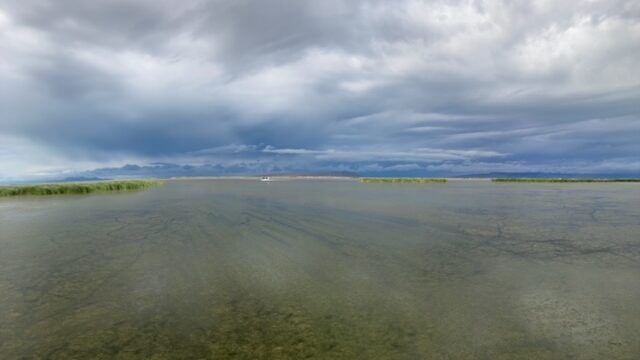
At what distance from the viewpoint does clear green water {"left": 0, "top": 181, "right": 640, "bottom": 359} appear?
28.7 ft

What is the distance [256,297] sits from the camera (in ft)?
39.9

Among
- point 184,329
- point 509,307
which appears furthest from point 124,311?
point 509,307

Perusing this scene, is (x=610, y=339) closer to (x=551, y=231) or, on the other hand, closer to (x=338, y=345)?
(x=338, y=345)

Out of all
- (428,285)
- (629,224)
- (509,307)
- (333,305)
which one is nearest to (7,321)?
(333,305)

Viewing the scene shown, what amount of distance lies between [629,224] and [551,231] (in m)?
7.86

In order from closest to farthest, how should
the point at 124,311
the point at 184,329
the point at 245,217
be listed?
1. the point at 184,329
2. the point at 124,311
3. the point at 245,217

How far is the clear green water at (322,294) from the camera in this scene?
28.7 ft

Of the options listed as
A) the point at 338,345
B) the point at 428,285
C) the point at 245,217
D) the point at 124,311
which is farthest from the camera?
the point at 245,217

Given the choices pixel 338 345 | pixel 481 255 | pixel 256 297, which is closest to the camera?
pixel 338 345

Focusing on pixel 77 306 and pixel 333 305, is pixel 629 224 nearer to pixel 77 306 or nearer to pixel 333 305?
pixel 333 305

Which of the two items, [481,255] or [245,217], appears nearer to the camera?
[481,255]

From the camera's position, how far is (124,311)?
11000 mm

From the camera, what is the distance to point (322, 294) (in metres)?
12.4

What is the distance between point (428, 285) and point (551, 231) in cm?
1553
